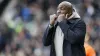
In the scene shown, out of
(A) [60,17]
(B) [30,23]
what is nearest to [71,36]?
(A) [60,17]

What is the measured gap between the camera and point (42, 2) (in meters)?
22.3

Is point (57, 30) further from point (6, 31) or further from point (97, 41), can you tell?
point (6, 31)

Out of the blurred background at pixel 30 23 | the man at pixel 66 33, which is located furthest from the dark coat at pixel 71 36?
the blurred background at pixel 30 23

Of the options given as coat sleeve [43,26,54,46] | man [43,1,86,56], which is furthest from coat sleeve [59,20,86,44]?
coat sleeve [43,26,54,46]

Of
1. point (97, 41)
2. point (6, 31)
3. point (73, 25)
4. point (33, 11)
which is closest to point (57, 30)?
point (73, 25)

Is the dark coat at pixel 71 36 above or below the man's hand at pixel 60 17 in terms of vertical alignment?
below

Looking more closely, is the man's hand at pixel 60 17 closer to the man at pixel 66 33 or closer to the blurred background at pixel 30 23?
the man at pixel 66 33

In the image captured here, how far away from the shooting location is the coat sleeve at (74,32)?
368 inches

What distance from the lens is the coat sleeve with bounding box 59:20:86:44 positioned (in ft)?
30.7

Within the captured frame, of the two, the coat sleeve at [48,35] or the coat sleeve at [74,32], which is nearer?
the coat sleeve at [74,32]

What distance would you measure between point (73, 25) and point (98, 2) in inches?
500

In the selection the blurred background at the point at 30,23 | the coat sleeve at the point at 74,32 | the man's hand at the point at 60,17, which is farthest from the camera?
the blurred background at the point at 30,23

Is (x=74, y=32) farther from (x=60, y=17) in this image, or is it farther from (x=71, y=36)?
(x=60, y=17)

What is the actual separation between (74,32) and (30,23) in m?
11.0
